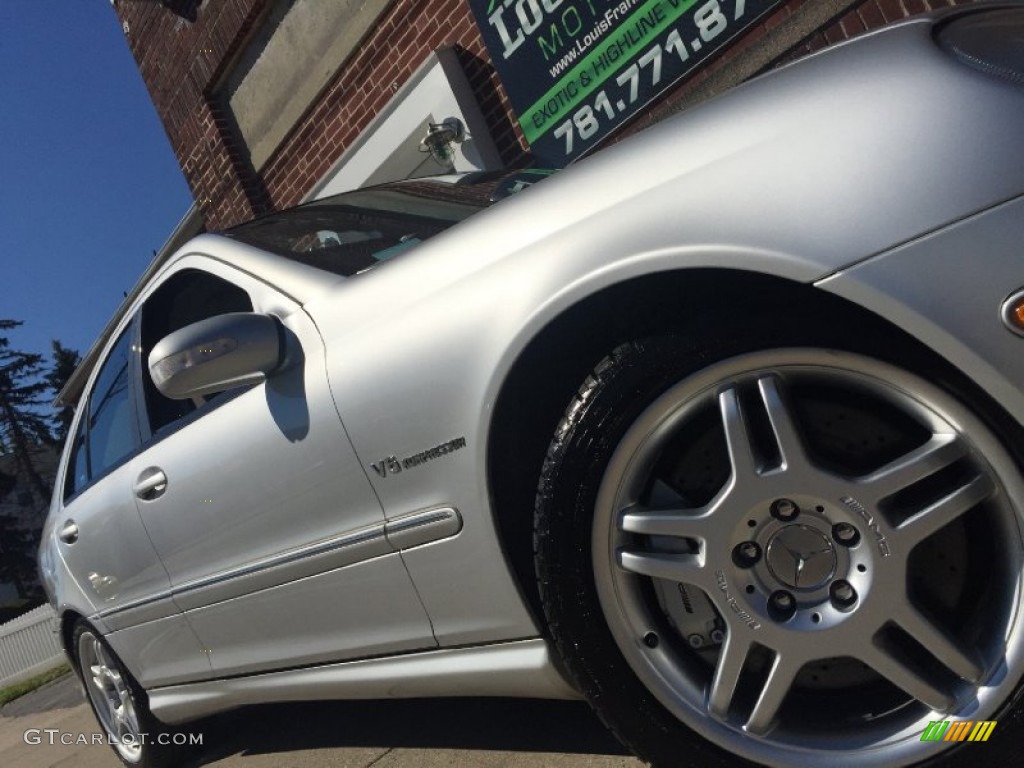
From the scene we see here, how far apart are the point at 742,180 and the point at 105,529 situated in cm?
243

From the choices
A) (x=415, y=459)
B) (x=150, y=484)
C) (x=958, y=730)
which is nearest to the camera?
(x=958, y=730)

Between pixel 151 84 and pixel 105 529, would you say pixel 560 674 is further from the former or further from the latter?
pixel 151 84

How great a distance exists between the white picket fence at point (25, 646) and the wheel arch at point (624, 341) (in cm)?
1235

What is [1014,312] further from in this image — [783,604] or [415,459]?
[415,459]

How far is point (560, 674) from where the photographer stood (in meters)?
1.74

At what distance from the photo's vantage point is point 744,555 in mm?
1494

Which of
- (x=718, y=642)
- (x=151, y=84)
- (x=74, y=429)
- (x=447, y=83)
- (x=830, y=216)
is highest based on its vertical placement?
(x=151, y=84)

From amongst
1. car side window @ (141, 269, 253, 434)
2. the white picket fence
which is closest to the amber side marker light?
car side window @ (141, 269, 253, 434)

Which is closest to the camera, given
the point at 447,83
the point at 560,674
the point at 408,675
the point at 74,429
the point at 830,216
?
the point at 830,216

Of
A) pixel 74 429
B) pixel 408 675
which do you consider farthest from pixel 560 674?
pixel 74 429

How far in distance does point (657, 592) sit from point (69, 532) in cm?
249

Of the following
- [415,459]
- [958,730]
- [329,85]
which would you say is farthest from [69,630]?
[329,85]

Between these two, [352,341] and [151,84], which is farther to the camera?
[151,84]

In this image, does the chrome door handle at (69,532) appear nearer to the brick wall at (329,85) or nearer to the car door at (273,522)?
the car door at (273,522)
